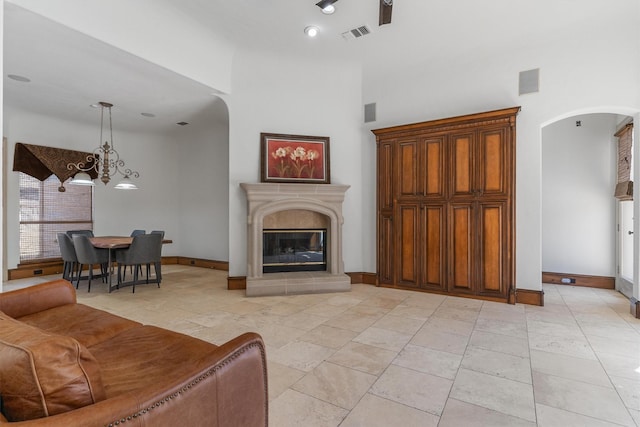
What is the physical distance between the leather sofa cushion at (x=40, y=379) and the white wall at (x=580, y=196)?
6113 mm

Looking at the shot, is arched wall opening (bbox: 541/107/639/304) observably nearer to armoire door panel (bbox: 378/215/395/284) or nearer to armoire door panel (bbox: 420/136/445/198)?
armoire door panel (bbox: 420/136/445/198)

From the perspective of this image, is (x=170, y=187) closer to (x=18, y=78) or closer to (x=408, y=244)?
(x=18, y=78)

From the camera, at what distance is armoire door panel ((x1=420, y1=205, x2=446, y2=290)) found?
14.8 ft

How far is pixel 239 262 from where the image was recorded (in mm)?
5023

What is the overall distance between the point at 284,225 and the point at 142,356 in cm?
360

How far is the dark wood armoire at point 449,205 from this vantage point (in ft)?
13.5

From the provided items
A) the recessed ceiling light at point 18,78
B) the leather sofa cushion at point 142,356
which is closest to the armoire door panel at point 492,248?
the leather sofa cushion at point 142,356

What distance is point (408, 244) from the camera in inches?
189

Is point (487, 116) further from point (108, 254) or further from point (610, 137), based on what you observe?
point (108, 254)

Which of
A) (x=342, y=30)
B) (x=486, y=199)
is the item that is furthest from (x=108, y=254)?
(x=486, y=199)

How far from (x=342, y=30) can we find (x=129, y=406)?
14.4 feet

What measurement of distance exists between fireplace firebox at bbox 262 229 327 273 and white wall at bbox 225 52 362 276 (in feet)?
1.19

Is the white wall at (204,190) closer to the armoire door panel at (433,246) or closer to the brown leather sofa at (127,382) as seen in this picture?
the armoire door panel at (433,246)

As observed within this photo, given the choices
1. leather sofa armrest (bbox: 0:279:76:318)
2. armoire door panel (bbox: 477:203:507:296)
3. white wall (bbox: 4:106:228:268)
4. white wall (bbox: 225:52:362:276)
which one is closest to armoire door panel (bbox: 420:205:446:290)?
armoire door panel (bbox: 477:203:507:296)
